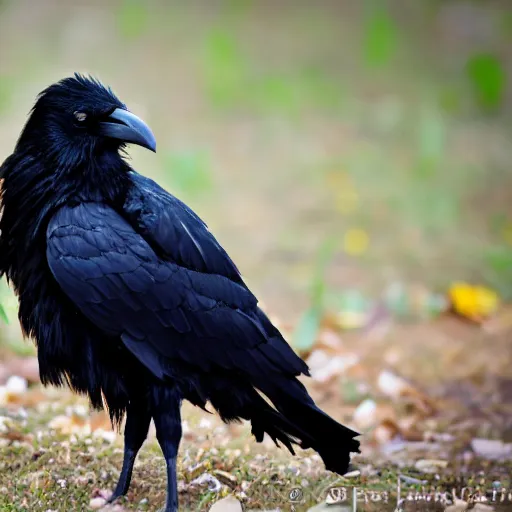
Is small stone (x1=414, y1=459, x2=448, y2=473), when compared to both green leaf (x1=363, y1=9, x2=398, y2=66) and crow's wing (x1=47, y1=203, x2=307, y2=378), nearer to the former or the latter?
crow's wing (x1=47, y1=203, x2=307, y2=378)

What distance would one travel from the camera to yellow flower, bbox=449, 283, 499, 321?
6.00m

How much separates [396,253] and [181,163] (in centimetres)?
186

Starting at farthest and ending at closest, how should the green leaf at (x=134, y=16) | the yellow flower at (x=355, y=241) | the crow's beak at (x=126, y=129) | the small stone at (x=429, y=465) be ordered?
the green leaf at (x=134, y=16) < the yellow flower at (x=355, y=241) < the small stone at (x=429, y=465) < the crow's beak at (x=126, y=129)

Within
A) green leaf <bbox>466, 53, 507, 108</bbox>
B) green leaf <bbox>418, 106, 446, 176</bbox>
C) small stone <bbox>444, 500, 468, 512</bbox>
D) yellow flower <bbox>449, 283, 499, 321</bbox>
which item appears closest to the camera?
small stone <bbox>444, 500, 468, 512</bbox>

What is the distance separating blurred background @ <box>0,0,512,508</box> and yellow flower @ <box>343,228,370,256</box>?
0.06 ft

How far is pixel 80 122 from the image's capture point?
3186 millimetres

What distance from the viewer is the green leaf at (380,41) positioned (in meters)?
10.4

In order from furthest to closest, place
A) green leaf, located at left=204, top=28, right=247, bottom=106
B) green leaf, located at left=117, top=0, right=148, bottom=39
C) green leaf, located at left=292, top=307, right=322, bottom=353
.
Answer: green leaf, located at left=117, top=0, right=148, bottom=39 < green leaf, located at left=204, top=28, right=247, bottom=106 < green leaf, located at left=292, top=307, right=322, bottom=353

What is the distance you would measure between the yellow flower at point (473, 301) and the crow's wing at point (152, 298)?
9.58 feet

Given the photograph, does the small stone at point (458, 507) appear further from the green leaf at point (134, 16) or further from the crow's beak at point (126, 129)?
the green leaf at point (134, 16)

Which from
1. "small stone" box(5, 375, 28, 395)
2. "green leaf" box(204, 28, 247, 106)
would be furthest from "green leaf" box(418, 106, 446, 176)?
"small stone" box(5, 375, 28, 395)

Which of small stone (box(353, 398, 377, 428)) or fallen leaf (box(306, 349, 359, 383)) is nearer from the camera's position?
small stone (box(353, 398, 377, 428))

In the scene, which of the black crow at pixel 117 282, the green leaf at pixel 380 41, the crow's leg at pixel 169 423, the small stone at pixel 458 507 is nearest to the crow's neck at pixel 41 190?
the black crow at pixel 117 282

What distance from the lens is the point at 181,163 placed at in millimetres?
7512
